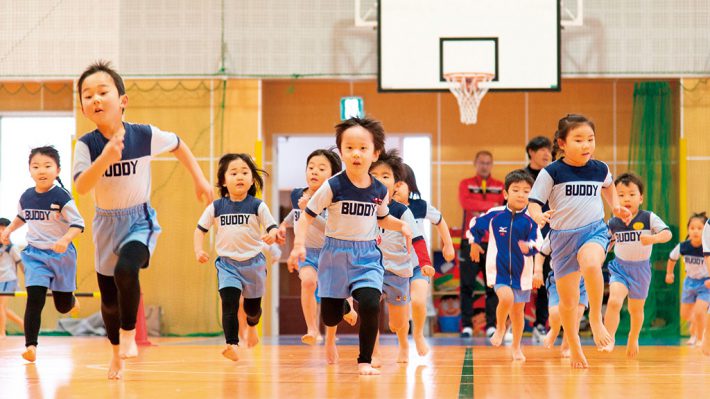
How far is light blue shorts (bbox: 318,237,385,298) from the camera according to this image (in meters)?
6.55

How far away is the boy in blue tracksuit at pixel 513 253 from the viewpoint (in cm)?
886

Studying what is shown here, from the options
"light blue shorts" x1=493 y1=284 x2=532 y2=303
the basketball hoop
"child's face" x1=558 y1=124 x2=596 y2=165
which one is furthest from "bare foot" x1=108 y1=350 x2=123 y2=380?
the basketball hoop

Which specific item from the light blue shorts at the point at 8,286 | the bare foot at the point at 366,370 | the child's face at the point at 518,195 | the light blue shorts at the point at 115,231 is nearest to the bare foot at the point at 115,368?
the light blue shorts at the point at 115,231

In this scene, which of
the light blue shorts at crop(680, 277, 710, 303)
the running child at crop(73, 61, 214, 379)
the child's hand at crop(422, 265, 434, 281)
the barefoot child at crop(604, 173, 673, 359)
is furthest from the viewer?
the light blue shorts at crop(680, 277, 710, 303)

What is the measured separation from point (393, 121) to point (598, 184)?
815 cm

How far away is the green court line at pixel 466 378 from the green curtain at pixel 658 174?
5.77m

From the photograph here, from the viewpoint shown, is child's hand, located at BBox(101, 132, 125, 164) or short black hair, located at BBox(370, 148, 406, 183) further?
short black hair, located at BBox(370, 148, 406, 183)

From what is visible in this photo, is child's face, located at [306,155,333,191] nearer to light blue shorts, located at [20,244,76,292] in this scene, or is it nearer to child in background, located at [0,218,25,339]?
light blue shorts, located at [20,244,76,292]

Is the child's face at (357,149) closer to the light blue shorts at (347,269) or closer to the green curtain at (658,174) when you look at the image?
the light blue shorts at (347,269)

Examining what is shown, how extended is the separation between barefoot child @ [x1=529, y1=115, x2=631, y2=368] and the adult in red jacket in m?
6.04

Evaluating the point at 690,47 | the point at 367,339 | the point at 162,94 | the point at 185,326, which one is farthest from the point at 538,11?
the point at 367,339

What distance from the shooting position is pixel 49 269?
8648 millimetres

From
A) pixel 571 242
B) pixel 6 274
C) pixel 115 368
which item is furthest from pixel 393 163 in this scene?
pixel 6 274

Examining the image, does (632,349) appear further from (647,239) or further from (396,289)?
(396,289)
